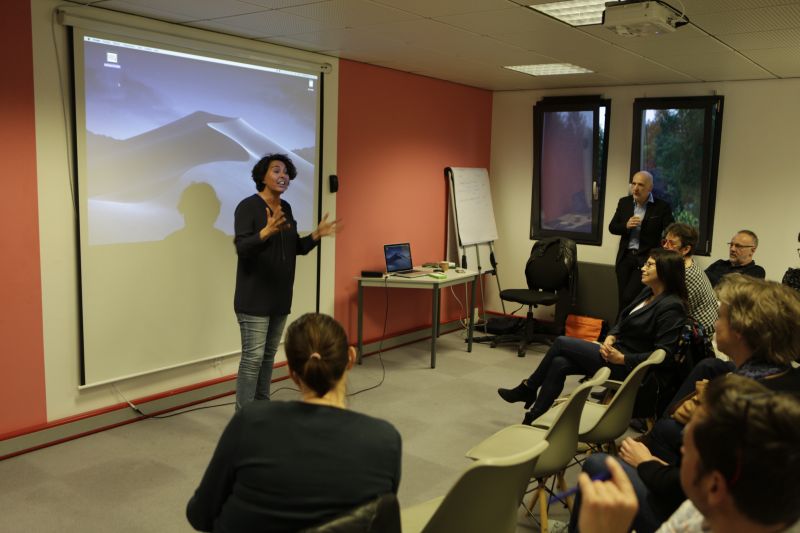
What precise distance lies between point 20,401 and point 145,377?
74 centimetres

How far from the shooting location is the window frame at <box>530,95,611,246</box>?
6.65 meters

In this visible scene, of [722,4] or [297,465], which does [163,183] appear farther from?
[722,4]

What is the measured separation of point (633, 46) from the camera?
4.45m

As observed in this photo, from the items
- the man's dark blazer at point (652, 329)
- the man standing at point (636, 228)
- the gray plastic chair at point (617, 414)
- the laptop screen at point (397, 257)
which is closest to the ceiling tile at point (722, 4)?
the man's dark blazer at point (652, 329)

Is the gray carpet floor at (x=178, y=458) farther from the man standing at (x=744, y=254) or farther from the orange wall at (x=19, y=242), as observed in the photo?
the man standing at (x=744, y=254)

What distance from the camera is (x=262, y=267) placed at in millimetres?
3803

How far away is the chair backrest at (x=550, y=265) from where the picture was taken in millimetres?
6438

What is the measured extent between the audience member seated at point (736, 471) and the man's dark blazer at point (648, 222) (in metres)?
4.81

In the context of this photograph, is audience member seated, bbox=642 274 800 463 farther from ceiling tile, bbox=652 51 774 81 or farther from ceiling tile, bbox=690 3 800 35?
ceiling tile, bbox=652 51 774 81

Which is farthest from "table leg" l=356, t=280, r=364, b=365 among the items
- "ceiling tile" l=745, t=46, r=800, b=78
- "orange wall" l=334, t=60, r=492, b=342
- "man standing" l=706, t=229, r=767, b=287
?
"ceiling tile" l=745, t=46, r=800, b=78

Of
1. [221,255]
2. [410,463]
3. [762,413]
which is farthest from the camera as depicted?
[221,255]

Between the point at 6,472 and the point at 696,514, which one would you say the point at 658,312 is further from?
the point at 6,472

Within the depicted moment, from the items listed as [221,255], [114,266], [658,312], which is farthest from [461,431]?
[114,266]

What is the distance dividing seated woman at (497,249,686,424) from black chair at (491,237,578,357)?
2371 mm
